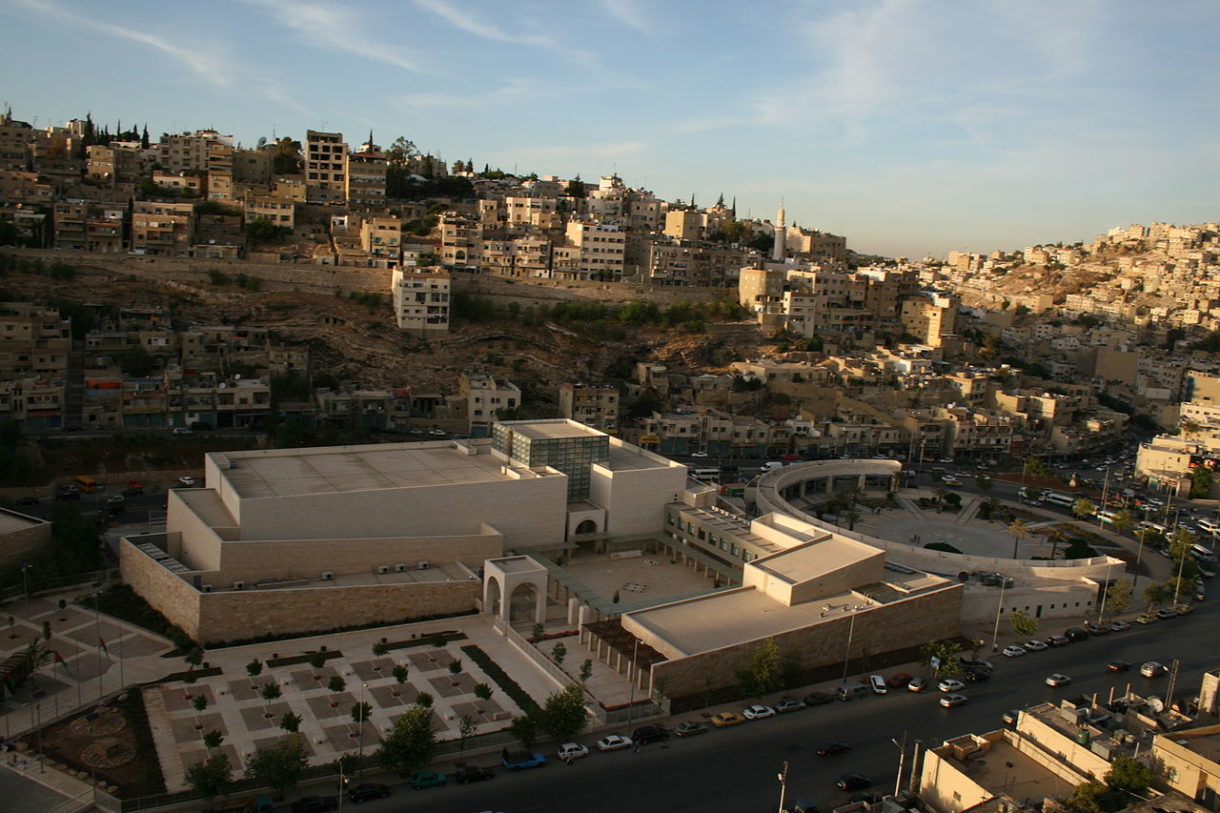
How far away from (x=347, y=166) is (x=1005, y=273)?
83087mm

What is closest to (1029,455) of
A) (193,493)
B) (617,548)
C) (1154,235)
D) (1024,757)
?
(617,548)

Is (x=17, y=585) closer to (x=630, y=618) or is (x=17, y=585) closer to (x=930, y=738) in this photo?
(x=630, y=618)

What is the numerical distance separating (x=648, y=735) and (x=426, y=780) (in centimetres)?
428

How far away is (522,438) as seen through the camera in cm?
2839

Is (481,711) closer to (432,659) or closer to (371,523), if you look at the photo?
(432,659)

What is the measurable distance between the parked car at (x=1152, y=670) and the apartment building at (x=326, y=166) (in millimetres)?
47971

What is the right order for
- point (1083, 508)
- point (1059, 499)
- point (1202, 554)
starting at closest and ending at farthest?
point (1202, 554) → point (1083, 508) → point (1059, 499)

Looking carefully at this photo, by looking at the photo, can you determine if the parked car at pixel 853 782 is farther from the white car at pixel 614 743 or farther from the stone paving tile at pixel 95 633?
the stone paving tile at pixel 95 633

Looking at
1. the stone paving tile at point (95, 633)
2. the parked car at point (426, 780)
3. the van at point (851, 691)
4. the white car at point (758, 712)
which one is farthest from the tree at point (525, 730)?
the stone paving tile at point (95, 633)

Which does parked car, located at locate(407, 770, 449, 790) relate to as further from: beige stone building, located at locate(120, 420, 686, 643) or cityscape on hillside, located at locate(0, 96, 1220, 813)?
beige stone building, located at locate(120, 420, 686, 643)

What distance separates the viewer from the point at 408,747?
53.0 feet

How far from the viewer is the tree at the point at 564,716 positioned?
682 inches

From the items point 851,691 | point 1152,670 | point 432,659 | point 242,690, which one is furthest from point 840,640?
point 242,690

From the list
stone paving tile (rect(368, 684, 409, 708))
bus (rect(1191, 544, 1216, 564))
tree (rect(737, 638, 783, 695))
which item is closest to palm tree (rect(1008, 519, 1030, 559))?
bus (rect(1191, 544, 1216, 564))
